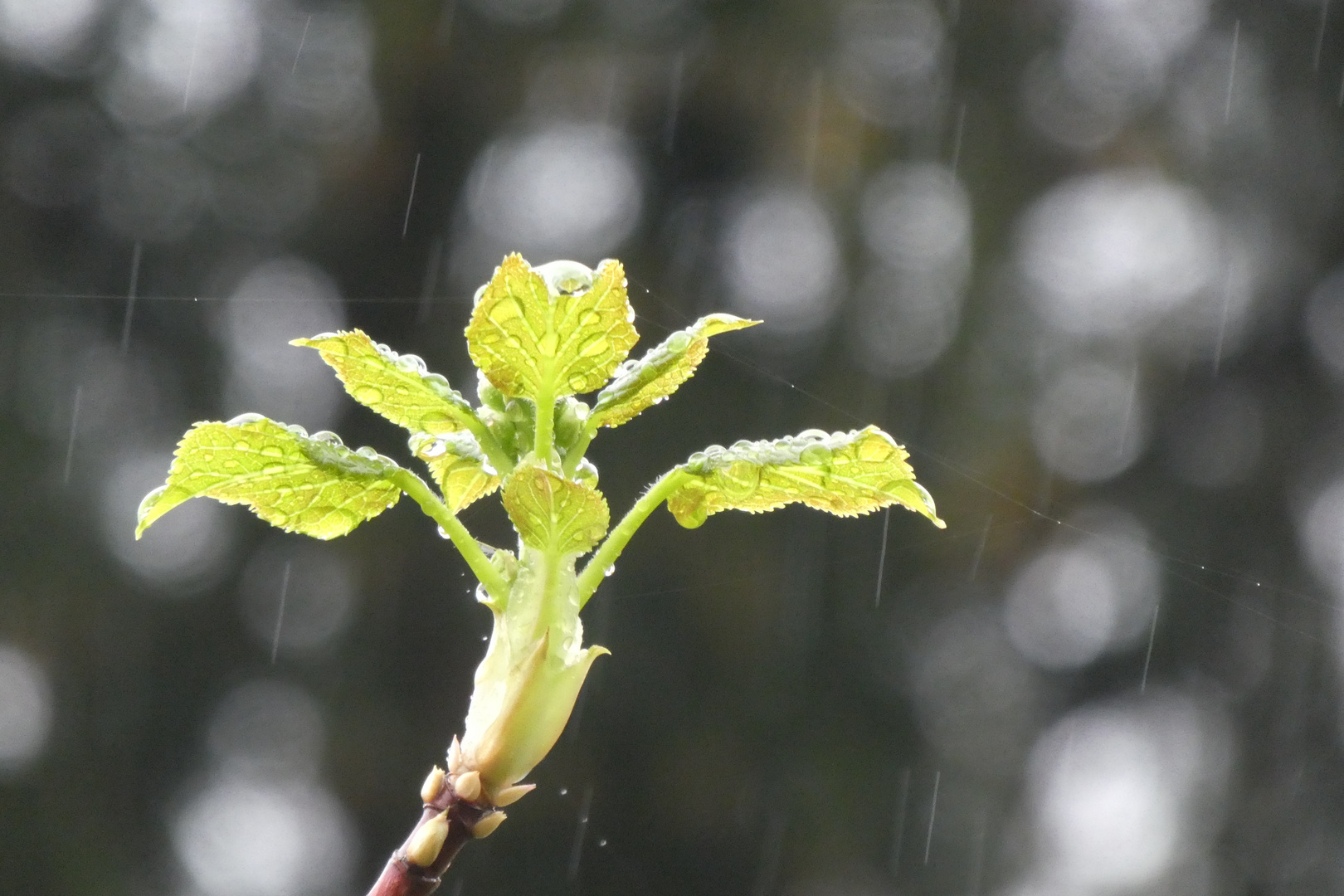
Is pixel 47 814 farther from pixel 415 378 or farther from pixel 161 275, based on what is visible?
pixel 415 378

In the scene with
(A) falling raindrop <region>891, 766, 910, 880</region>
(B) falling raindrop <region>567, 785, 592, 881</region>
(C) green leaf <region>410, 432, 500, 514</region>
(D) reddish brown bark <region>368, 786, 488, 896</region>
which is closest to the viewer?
(D) reddish brown bark <region>368, 786, 488, 896</region>

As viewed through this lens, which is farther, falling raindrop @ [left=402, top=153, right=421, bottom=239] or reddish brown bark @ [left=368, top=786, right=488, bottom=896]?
falling raindrop @ [left=402, top=153, right=421, bottom=239]

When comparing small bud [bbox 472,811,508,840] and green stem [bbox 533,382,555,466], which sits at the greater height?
green stem [bbox 533,382,555,466]

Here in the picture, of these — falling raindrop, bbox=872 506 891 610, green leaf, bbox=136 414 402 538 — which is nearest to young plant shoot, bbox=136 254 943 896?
green leaf, bbox=136 414 402 538

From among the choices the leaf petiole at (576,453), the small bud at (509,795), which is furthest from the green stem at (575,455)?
the small bud at (509,795)

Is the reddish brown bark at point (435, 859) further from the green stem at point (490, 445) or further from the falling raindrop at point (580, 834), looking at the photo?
the falling raindrop at point (580, 834)

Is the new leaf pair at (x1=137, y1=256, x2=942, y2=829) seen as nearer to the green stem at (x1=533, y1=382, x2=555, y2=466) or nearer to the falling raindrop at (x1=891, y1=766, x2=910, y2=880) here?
the green stem at (x1=533, y1=382, x2=555, y2=466)

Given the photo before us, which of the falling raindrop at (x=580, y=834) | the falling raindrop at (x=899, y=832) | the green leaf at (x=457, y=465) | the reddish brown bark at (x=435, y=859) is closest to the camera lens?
the reddish brown bark at (x=435, y=859)

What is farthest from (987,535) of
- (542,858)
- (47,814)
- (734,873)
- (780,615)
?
(47,814)

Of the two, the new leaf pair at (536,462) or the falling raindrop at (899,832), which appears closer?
the new leaf pair at (536,462)
